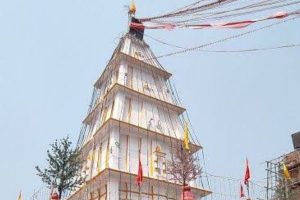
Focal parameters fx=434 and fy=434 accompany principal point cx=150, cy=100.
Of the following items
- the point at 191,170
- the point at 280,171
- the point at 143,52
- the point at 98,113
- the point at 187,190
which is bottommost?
the point at 187,190

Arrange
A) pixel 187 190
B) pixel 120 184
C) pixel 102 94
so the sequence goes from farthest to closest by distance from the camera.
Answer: pixel 102 94 < pixel 120 184 < pixel 187 190

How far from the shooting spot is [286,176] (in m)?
28.8

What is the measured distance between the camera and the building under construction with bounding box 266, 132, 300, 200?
2862cm

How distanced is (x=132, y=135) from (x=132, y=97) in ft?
11.0

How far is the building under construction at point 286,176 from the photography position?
93.9 feet

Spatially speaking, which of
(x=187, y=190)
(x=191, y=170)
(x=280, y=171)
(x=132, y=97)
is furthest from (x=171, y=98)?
(x=187, y=190)

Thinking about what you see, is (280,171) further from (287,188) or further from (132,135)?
(132,135)

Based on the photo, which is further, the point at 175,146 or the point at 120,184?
the point at 175,146

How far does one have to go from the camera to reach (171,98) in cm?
3597

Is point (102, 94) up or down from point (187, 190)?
up

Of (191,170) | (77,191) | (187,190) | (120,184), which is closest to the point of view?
(187,190)

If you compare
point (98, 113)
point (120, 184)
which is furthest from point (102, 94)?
point (120, 184)

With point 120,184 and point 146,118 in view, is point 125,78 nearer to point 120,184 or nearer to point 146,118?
point 146,118

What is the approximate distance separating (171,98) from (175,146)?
5.16 meters
